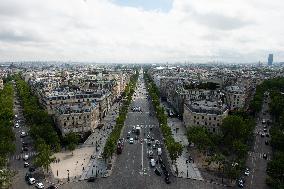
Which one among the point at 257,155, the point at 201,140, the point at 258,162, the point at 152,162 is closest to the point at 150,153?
the point at 152,162

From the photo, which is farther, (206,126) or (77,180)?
(206,126)

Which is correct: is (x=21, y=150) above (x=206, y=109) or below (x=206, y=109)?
below

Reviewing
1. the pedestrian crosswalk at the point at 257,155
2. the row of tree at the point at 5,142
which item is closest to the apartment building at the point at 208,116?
the pedestrian crosswalk at the point at 257,155

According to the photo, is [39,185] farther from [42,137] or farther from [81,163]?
[42,137]

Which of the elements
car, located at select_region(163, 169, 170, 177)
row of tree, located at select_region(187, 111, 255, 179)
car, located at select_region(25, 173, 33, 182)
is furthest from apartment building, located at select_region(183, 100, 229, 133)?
car, located at select_region(25, 173, 33, 182)

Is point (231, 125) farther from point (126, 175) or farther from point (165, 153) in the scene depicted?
point (126, 175)

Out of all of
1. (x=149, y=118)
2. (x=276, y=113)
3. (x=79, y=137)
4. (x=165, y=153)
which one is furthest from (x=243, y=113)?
(x=79, y=137)

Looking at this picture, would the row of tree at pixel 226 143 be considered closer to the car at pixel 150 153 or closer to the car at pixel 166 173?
the car at pixel 166 173

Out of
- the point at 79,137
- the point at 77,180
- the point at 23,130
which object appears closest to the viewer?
the point at 77,180
